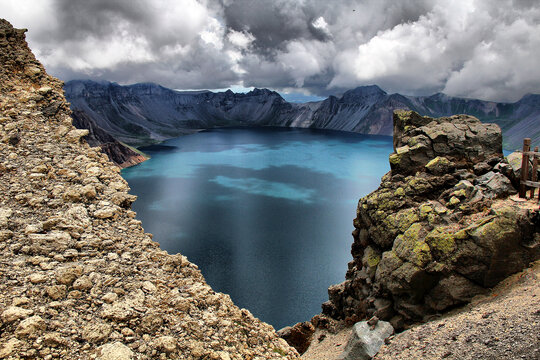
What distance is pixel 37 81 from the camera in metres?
11.7

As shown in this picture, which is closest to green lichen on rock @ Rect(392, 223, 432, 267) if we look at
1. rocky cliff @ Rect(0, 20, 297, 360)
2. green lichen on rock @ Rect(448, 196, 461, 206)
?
green lichen on rock @ Rect(448, 196, 461, 206)

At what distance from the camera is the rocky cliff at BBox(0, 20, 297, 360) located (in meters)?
6.20

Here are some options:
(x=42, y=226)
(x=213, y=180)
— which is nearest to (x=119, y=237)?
(x=42, y=226)

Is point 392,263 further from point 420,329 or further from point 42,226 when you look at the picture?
point 42,226

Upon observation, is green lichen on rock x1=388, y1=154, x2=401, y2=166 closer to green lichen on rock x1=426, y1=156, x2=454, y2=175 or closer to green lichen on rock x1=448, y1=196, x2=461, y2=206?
green lichen on rock x1=426, y1=156, x2=454, y2=175

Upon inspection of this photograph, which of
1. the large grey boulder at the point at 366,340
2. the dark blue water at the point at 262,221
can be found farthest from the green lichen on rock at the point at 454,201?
the dark blue water at the point at 262,221

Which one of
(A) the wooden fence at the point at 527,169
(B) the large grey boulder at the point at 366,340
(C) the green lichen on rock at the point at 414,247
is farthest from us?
(C) the green lichen on rock at the point at 414,247

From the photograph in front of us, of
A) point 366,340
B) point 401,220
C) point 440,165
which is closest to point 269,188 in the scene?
point 440,165

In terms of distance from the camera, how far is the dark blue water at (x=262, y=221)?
45.0m

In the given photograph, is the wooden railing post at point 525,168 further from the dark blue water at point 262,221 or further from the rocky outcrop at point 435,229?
the dark blue water at point 262,221

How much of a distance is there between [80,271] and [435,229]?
18001 mm

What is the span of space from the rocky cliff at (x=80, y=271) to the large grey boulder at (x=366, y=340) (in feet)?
29.9

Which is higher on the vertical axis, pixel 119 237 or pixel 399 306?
pixel 119 237

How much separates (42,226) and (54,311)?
2409 mm
